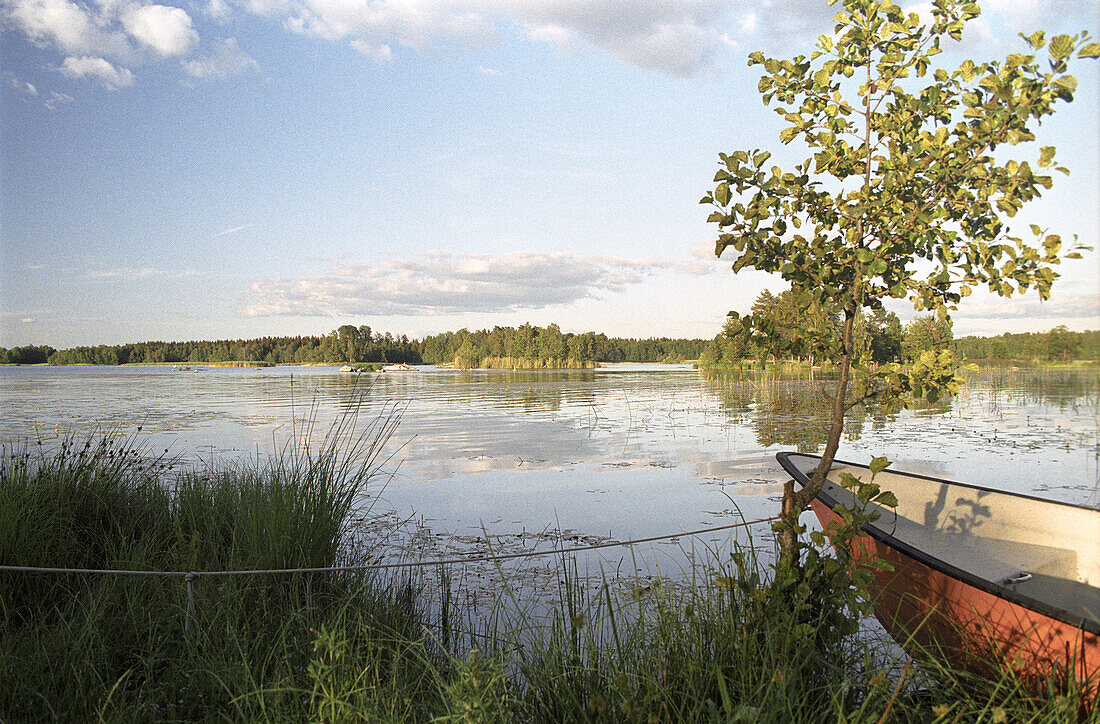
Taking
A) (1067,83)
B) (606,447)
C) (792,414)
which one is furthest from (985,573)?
(792,414)

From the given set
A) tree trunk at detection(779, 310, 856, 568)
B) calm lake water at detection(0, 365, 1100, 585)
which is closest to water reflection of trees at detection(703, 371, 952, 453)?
calm lake water at detection(0, 365, 1100, 585)

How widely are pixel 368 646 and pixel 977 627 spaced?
2452mm

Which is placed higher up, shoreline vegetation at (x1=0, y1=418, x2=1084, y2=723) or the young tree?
the young tree

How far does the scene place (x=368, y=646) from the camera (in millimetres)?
2650

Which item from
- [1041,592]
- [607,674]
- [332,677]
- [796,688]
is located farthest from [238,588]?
[1041,592]

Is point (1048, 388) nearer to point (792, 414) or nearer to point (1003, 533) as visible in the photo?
point (792, 414)

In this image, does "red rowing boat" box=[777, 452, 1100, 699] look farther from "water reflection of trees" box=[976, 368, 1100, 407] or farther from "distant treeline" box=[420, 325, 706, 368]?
"distant treeline" box=[420, 325, 706, 368]

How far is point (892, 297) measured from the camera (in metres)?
2.99

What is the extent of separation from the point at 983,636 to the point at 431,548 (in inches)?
152

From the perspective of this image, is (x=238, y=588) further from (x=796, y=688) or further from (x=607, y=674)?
(x=796, y=688)

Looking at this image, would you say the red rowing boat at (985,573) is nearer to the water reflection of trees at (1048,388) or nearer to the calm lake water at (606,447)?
the calm lake water at (606,447)

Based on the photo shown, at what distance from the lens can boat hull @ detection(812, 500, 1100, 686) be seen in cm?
238

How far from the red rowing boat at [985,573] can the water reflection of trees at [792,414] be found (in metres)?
3.06

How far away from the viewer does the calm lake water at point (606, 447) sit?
6.66 metres
